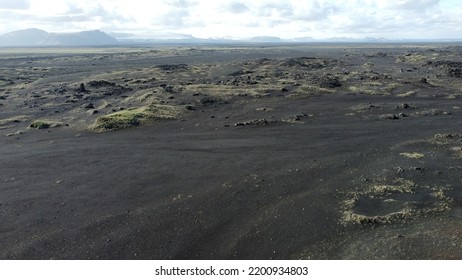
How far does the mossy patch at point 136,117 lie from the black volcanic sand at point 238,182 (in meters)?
0.46

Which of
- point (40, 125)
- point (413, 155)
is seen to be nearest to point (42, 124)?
point (40, 125)

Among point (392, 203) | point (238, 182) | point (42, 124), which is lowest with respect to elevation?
point (238, 182)

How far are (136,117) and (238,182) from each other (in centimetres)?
2882

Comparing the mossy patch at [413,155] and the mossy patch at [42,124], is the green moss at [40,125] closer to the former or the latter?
the mossy patch at [42,124]

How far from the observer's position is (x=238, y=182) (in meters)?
34.3

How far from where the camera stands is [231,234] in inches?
1015

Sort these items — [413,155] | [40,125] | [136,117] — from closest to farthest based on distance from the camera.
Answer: [413,155] → [40,125] → [136,117]

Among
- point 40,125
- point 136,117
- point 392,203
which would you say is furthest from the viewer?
point 136,117

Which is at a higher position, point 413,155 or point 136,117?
point 136,117

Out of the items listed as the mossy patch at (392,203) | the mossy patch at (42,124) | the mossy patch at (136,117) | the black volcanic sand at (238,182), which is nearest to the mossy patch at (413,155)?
the black volcanic sand at (238,182)

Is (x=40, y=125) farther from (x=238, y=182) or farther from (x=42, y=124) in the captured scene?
(x=238, y=182)

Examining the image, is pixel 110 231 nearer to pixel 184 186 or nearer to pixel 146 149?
pixel 184 186

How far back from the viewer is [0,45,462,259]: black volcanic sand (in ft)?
80.6

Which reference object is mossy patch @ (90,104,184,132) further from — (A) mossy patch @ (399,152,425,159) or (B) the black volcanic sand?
(A) mossy patch @ (399,152,425,159)
